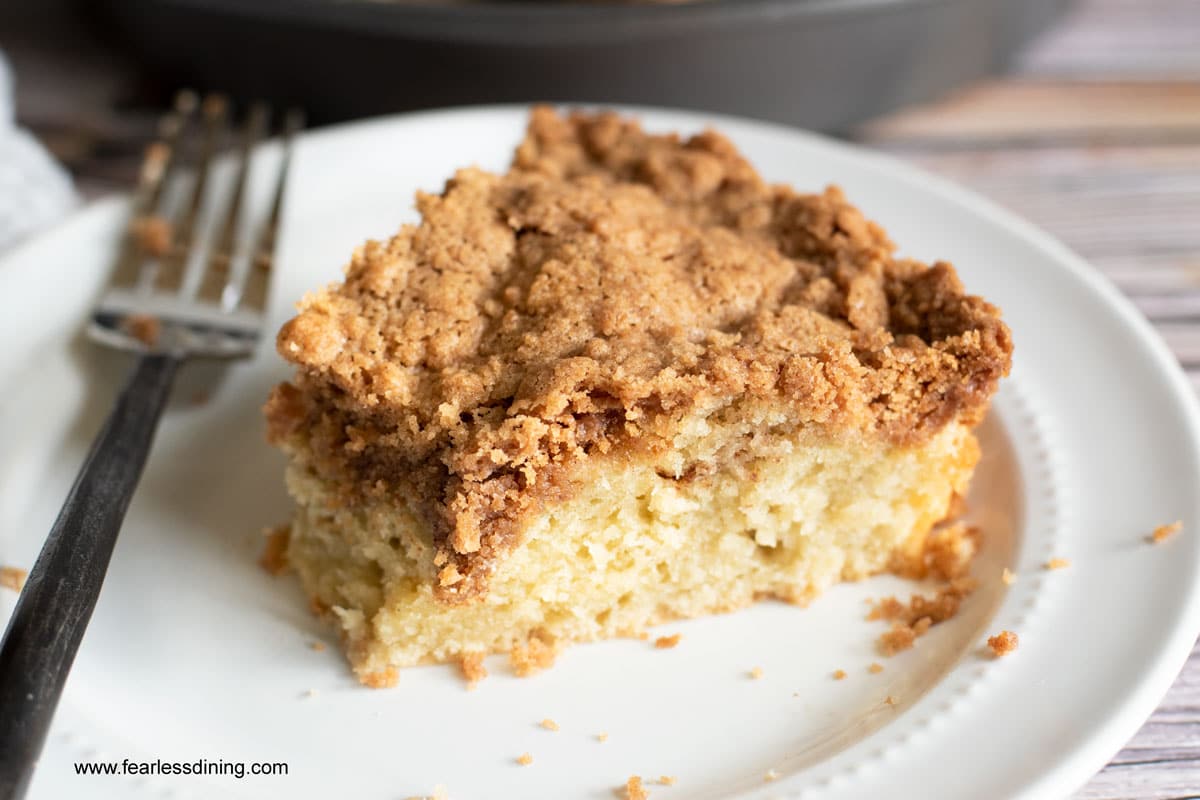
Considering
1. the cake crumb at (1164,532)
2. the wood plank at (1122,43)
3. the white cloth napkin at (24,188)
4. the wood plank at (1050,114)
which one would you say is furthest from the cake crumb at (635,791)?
the wood plank at (1122,43)

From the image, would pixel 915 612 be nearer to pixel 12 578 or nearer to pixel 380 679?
pixel 380 679

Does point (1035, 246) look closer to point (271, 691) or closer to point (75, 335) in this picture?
point (271, 691)

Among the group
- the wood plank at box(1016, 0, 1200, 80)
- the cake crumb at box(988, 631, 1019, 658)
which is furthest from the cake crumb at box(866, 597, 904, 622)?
the wood plank at box(1016, 0, 1200, 80)

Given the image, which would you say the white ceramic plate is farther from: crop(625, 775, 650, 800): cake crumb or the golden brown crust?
the golden brown crust

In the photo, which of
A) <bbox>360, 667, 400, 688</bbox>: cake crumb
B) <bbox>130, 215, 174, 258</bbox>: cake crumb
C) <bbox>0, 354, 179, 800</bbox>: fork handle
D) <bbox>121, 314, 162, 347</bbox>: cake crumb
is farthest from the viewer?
<bbox>130, 215, 174, 258</bbox>: cake crumb

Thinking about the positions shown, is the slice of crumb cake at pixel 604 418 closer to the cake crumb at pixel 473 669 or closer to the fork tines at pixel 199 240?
the cake crumb at pixel 473 669

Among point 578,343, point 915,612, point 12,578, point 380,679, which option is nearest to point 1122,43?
point 915,612
